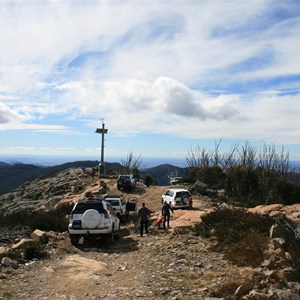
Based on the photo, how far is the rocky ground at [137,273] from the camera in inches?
376

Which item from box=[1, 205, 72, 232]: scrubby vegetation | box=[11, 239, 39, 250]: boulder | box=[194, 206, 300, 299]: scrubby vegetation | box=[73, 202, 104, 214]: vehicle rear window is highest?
box=[73, 202, 104, 214]: vehicle rear window

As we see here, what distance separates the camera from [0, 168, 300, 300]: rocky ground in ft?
31.3

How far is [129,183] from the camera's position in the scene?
41.2m

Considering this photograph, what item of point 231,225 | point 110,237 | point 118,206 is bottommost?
point 110,237

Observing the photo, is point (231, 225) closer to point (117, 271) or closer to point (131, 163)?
point (117, 271)

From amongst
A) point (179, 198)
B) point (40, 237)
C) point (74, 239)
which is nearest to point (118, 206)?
point (179, 198)

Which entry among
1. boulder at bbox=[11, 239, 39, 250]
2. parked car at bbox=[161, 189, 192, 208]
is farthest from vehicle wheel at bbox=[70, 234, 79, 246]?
parked car at bbox=[161, 189, 192, 208]

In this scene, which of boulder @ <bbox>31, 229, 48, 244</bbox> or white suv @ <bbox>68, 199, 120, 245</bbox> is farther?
white suv @ <bbox>68, 199, 120, 245</bbox>

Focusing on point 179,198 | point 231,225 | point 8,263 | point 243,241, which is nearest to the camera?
point 8,263

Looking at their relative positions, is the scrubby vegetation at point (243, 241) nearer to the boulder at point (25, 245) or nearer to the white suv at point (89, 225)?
the white suv at point (89, 225)

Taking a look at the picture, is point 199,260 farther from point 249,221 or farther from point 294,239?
point 249,221

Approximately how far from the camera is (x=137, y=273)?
11.9 metres

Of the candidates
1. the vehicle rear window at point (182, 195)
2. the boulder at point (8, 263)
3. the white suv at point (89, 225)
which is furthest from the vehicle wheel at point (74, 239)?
the vehicle rear window at point (182, 195)

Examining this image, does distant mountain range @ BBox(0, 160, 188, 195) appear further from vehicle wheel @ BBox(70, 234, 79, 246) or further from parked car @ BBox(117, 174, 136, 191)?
vehicle wheel @ BBox(70, 234, 79, 246)
